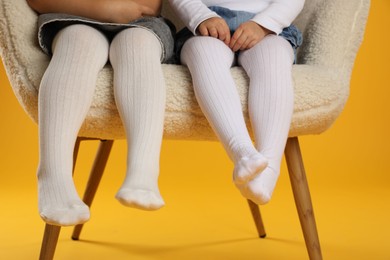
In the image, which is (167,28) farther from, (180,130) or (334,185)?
(334,185)

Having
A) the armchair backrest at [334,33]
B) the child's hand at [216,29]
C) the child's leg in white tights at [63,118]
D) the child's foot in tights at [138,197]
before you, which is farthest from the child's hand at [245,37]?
the child's foot in tights at [138,197]

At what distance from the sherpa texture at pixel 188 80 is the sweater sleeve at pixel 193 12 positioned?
0.12 m

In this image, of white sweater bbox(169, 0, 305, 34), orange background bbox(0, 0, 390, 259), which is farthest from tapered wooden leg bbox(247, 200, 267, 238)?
white sweater bbox(169, 0, 305, 34)

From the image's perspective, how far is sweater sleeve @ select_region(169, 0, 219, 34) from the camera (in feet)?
4.28

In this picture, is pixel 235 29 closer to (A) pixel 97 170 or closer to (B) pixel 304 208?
(B) pixel 304 208

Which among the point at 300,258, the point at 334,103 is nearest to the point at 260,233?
the point at 300,258

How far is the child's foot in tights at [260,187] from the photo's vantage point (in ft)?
3.56

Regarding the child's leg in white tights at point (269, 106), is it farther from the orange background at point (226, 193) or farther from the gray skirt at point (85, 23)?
the orange background at point (226, 193)

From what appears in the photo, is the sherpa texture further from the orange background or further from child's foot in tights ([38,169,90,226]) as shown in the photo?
the orange background

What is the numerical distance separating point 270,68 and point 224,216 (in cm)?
79

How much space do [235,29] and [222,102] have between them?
0.27m

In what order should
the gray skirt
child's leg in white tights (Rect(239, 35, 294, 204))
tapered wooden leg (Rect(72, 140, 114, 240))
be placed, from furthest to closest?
tapered wooden leg (Rect(72, 140, 114, 240)) < the gray skirt < child's leg in white tights (Rect(239, 35, 294, 204))

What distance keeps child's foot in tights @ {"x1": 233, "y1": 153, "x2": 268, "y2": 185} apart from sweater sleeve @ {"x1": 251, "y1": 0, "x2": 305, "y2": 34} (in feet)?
1.08

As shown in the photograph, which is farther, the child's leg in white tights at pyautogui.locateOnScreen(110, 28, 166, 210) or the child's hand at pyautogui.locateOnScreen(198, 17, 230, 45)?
the child's hand at pyautogui.locateOnScreen(198, 17, 230, 45)
